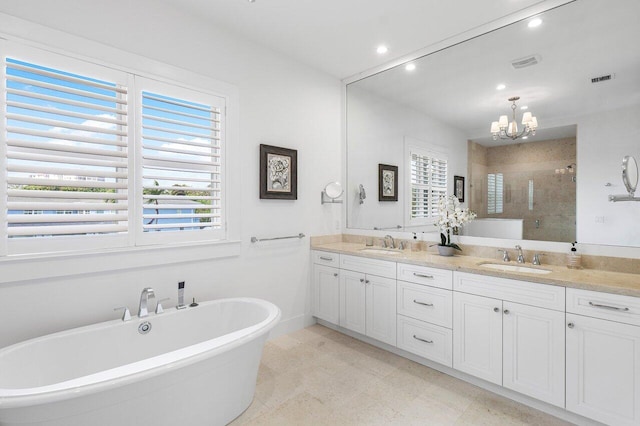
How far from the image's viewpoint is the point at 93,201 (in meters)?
2.17

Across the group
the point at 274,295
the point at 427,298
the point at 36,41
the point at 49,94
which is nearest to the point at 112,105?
the point at 49,94

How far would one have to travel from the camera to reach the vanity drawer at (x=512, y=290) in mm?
1956

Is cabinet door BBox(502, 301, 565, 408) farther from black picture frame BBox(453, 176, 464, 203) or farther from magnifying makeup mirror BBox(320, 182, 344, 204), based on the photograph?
magnifying makeup mirror BBox(320, 182, 344, 204)

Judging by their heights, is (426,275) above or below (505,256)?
below

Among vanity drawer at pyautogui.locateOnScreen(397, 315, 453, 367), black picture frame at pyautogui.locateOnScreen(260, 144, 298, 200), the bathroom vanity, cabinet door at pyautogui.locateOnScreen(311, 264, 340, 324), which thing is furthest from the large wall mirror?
black picture frame at pyautogui.locateOnScreen(260, 144, 298, 200)

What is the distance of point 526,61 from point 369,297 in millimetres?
2343

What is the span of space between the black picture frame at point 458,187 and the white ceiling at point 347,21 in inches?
50.6

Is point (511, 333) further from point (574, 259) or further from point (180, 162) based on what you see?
point (180, 162)

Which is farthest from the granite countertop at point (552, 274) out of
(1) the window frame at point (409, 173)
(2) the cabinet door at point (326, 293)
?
(2) the cabinet door at point (326, 293)

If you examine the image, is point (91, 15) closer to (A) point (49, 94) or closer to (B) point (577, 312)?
(A) point (49, 94)

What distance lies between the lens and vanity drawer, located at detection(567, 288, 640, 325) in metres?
1.70

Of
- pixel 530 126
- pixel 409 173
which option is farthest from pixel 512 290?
pixel 409 173

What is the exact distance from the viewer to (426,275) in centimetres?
257

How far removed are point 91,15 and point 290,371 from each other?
293cm
